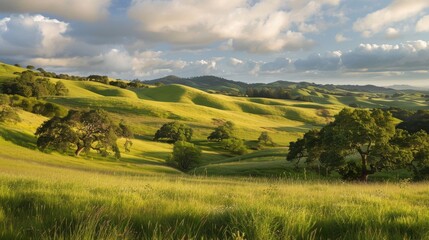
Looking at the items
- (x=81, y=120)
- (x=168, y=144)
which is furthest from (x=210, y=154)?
(x=81, y=120)

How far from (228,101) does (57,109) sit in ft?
341

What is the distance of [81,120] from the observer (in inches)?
2874

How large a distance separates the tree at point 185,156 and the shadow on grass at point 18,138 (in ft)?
87.7

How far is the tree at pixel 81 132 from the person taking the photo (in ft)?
228

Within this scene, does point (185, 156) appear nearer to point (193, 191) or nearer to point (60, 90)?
point (193, 191)

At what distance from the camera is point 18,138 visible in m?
69.1

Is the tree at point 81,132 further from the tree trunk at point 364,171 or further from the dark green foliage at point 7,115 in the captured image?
the tree trunk at point 364,171

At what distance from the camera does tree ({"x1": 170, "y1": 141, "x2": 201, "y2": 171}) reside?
78438 mm

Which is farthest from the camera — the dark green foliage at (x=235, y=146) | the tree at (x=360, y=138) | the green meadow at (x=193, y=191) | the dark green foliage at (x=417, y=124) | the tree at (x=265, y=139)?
the tree at (x=265, y=139)

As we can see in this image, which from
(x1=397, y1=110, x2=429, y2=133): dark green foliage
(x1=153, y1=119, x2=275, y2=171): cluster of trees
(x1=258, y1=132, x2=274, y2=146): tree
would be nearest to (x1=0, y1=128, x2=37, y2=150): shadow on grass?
(x1=153, y1=119, x2=275, y2=171): cluster of trees

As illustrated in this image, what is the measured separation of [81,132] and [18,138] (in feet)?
36.4

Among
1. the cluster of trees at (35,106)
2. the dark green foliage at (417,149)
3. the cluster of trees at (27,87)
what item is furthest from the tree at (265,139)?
the cluster of trees at (27,87)

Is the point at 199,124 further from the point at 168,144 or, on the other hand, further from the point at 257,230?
the point at 257,230

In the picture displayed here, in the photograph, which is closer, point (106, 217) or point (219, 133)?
point (106, 217)
